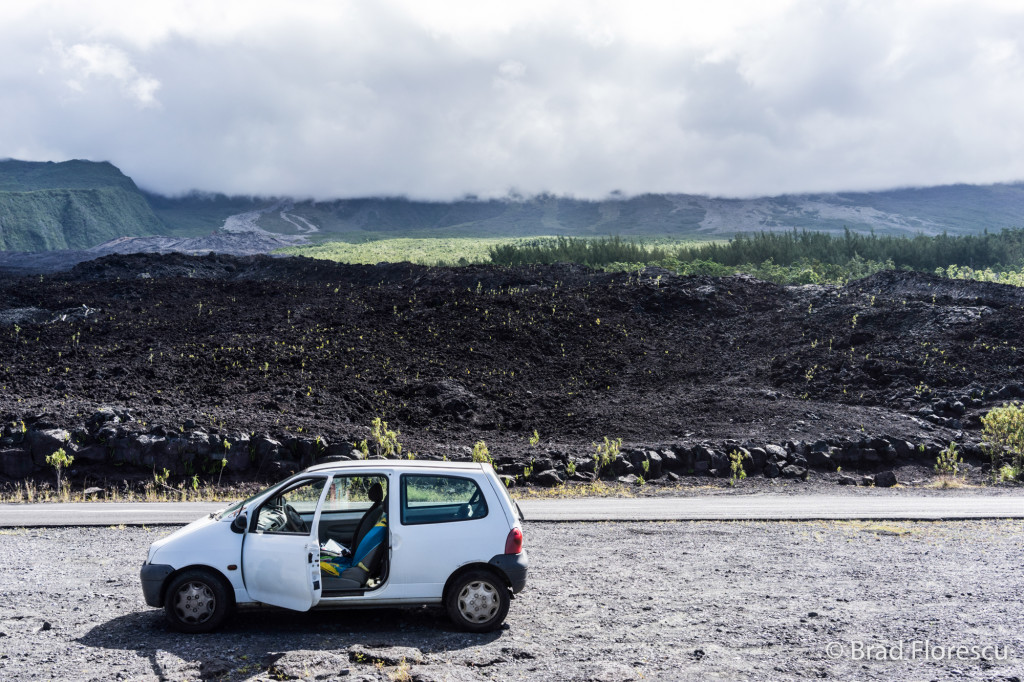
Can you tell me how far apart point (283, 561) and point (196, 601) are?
1.03 m

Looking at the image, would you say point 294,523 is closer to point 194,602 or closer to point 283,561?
point 283,561

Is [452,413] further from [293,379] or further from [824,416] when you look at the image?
[824,416]

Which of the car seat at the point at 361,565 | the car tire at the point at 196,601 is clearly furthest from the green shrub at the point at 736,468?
the car tire at the point at 196,601

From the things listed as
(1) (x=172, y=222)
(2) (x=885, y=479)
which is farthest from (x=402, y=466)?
(1) (x=172, y=222)

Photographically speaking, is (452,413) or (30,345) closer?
(452,413)

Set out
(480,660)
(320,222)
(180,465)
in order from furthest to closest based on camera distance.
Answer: (320,222), (180,465), (480,660)

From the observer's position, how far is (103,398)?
23.5m

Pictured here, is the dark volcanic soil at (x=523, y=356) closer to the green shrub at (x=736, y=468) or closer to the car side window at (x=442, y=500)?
the green shrub at (x=736, y=468)

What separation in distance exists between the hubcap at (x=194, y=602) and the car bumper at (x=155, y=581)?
0.60 feet

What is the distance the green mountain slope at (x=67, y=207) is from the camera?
436 feet

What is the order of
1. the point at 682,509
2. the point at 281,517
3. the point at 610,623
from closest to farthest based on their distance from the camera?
the point at 281,517
the point at 610,623
the point at 682,509

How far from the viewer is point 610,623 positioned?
27.9 ft

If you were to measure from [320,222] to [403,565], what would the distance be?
644ft

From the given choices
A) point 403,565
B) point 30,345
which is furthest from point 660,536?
point 30,345
